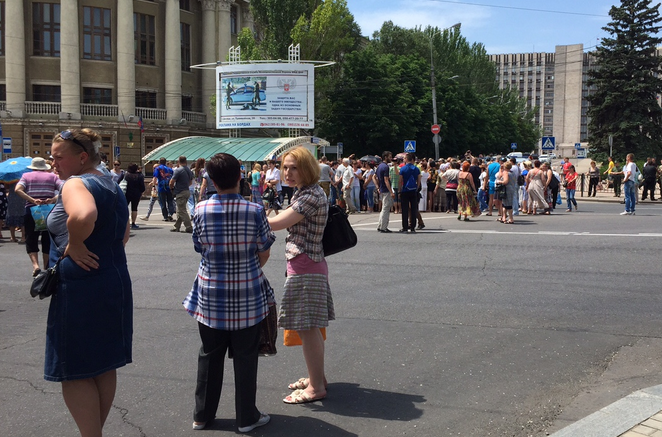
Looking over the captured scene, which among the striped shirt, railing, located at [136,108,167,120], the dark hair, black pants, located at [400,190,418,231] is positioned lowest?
black pants, located at [400,190,418,231]

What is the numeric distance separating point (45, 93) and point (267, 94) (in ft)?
60.0

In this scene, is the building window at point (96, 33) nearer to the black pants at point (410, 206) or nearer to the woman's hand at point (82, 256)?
the black pants at point (410, 206)

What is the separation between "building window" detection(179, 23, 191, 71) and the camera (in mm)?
55938

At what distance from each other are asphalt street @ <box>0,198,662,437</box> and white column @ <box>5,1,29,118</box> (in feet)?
132

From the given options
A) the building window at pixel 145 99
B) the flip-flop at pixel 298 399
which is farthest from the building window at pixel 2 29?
the flip-flop at pixel 298 399

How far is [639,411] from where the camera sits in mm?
4609

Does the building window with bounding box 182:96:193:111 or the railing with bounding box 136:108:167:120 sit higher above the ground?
the building window with bounding box 182:96:193:111

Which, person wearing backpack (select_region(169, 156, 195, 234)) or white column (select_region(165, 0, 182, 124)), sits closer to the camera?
person wearing backpack (select_region(169, 156, 195, 234))

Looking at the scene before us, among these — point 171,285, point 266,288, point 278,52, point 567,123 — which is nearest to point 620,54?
point 278,52

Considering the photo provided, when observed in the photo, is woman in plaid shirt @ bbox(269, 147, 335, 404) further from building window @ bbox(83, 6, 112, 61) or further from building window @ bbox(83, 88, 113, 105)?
building window @ bbox(83, 6, 112, 61)

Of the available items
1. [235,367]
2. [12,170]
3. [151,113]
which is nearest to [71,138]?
[235,367]

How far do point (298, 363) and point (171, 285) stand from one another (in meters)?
4.24

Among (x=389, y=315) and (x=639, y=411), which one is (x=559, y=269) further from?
(x=639, y=411)

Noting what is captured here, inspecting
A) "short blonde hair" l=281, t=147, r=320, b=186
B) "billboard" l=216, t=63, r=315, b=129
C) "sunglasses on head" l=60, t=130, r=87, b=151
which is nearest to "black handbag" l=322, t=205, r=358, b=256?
"short blonde hair" l=281, t=147, r=320, b=186
